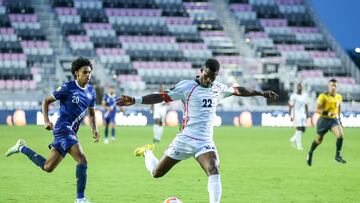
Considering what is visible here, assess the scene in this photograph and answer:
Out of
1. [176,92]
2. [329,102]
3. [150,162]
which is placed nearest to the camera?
[176,92]

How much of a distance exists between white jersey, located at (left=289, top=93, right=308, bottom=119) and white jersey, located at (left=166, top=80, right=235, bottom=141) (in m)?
18.3

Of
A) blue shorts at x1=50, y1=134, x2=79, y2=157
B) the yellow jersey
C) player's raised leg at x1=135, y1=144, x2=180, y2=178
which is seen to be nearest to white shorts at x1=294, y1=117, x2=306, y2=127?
the yellow jersey

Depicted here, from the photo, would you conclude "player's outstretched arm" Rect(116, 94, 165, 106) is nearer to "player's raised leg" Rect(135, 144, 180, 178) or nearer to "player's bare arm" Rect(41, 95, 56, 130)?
"player's raised leg" Rect(135, 144, 180, 178)

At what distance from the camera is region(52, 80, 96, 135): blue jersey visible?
476 inches

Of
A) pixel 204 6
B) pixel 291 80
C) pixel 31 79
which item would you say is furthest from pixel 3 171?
pixel 204 6

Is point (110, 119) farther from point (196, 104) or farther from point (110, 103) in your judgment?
point (196, 104)

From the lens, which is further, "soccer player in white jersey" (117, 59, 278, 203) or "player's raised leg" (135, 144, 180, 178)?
"player's raised leg" (135, 144, 180, 178)

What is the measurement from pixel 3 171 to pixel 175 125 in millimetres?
31038

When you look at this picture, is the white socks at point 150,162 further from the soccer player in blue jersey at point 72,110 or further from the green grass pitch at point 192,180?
the soccer player in blue jersey at point 72,110

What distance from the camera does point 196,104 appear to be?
10961 mm

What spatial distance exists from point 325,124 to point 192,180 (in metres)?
5.99

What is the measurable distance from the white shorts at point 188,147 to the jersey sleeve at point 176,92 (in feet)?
1.91

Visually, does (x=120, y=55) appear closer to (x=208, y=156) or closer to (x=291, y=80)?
(x=291, y=80)

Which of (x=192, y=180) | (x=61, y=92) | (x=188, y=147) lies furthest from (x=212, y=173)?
(x=192, y=180)
